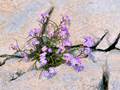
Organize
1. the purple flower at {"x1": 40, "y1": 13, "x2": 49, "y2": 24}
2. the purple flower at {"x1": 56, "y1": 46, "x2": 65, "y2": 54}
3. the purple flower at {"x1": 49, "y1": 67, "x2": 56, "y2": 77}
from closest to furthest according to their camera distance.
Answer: the purple flower at {"x1": 49, "y1": 67, "x2": 56, "y2": 77}, the purple flower at {"x1": 56, "y1": 46, "x2": 65, "y2": 54}, the purple flower at {"x1": 40, "y1": 13, "x2": 49, "y2": 24}

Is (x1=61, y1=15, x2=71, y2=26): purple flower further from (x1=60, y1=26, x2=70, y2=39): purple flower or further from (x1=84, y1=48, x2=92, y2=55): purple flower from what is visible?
(x1=84, y1=48, x2=92, y2=55): purple flower

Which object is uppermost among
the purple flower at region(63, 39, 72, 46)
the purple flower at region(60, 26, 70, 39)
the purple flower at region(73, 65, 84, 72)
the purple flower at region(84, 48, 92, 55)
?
the purple flower at region(60, 26, 70, 39)

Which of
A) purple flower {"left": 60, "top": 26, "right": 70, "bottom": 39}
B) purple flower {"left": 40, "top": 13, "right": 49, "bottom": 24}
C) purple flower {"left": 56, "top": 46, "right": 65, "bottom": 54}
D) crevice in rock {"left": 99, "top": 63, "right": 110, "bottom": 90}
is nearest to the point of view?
crevice in rock {"left": 99, "top": 63, "right": 110, "bottom": 90}

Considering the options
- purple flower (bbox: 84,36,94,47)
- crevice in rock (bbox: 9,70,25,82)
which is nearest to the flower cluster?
purple flower (bbox: 84,36,94,47)

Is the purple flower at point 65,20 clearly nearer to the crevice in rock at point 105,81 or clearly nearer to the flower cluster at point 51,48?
the flower cluster at point 51,48

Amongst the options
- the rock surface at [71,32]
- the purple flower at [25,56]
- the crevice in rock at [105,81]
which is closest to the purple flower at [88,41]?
the rock surface at [71,32]

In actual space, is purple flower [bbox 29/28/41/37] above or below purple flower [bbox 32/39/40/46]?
above

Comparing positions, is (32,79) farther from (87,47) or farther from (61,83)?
(87,47)

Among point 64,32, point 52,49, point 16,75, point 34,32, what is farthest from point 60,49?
point 16,75

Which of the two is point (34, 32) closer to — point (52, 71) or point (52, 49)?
point (52, 49)
